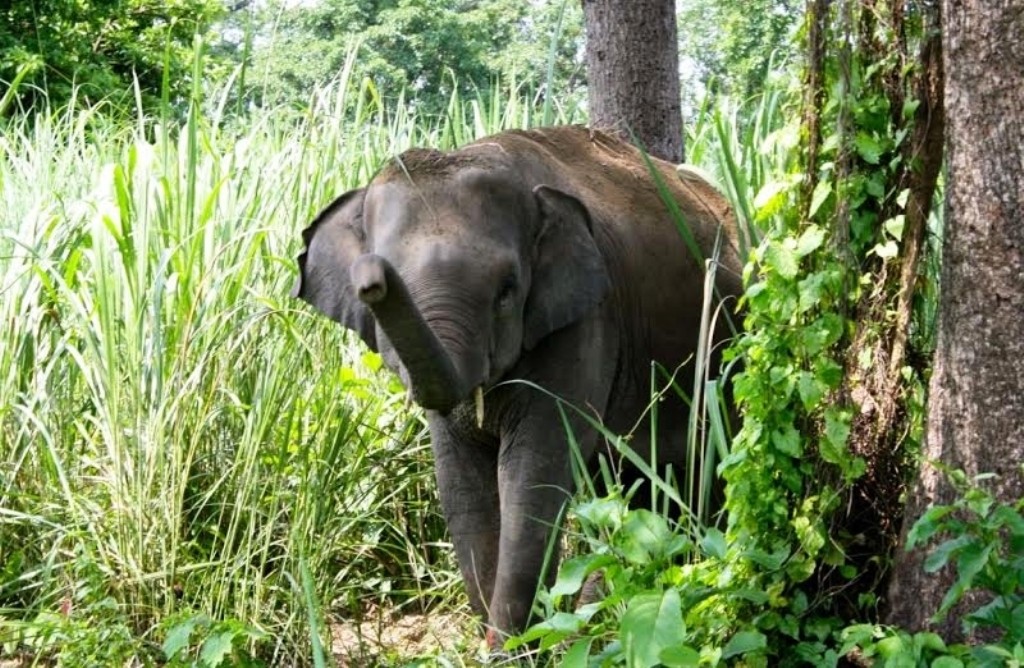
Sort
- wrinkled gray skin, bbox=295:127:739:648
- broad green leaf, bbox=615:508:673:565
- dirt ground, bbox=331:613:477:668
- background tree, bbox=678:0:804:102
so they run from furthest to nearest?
1. background tree, bbox=678:0:804:102
2. wrinkled gray skin, bbox=295:127:739:648
3. dirt ground, bbox=331:613:477:668
4. broad green leaf, bbox=615:508:673:565

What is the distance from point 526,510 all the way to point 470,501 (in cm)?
31

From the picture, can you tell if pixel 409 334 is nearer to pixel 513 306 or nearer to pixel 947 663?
pixel 513 306

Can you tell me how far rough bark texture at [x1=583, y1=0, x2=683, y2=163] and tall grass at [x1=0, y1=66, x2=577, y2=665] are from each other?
154 cm

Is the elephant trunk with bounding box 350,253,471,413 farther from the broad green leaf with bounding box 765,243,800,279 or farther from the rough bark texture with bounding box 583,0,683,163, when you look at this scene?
the rough bark texture with bounding box 583,0,683,163

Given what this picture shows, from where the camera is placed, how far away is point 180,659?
4.71 meters

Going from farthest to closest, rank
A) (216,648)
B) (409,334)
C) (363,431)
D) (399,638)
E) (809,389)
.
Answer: (363,431), (399,638), (409,334), (216,648), (809,389)

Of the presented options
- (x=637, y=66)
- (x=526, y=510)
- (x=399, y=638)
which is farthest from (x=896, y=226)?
(x=637, y=66)

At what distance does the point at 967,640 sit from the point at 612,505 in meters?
0.92

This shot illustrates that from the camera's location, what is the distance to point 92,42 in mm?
18938

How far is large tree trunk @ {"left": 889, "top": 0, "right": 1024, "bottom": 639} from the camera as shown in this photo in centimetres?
377

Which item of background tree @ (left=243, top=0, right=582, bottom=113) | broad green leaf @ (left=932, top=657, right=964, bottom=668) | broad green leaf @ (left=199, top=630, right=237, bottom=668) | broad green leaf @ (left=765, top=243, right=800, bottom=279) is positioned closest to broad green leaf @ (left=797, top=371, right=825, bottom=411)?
broad green leaf @ (left=765, top=243, right=800, bottom=279)

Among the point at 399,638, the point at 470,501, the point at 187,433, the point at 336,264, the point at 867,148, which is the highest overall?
the point at 867,148

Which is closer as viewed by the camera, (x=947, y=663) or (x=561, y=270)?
(x=947, y=663)

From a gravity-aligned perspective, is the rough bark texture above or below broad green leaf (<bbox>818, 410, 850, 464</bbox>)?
above
